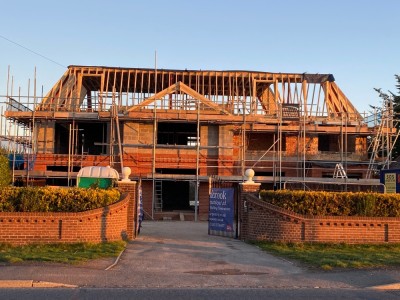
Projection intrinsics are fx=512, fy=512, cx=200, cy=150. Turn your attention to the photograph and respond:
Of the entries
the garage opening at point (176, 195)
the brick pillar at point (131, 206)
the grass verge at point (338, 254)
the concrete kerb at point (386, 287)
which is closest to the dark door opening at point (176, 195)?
the garage opening at point (176, 195)

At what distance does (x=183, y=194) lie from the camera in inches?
1421

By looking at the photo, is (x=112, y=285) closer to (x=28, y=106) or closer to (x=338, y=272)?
(x=338, y=272)

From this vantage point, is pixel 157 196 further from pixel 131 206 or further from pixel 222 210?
pixel 131 206

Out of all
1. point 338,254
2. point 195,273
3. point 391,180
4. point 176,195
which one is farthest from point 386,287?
point 176,195

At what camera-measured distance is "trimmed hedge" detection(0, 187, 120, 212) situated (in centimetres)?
1480

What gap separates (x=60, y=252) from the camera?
13.4m

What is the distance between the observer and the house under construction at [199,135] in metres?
28.5

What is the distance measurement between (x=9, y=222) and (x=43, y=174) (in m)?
13.6

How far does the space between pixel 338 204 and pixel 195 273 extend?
260 inches

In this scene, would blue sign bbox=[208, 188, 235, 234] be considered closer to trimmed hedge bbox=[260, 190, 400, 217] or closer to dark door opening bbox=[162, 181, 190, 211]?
trimmed hedge bbox=[260, 190, 400, 217]

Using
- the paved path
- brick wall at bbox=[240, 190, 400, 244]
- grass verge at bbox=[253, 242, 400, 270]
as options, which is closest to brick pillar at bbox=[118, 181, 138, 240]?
the paved path

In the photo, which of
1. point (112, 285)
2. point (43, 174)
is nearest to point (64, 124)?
point (43, 174)

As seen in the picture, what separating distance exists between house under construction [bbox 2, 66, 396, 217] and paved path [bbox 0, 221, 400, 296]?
44.8 feet

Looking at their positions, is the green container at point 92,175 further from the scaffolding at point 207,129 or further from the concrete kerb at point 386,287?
the concrete kerb at point 386,287
